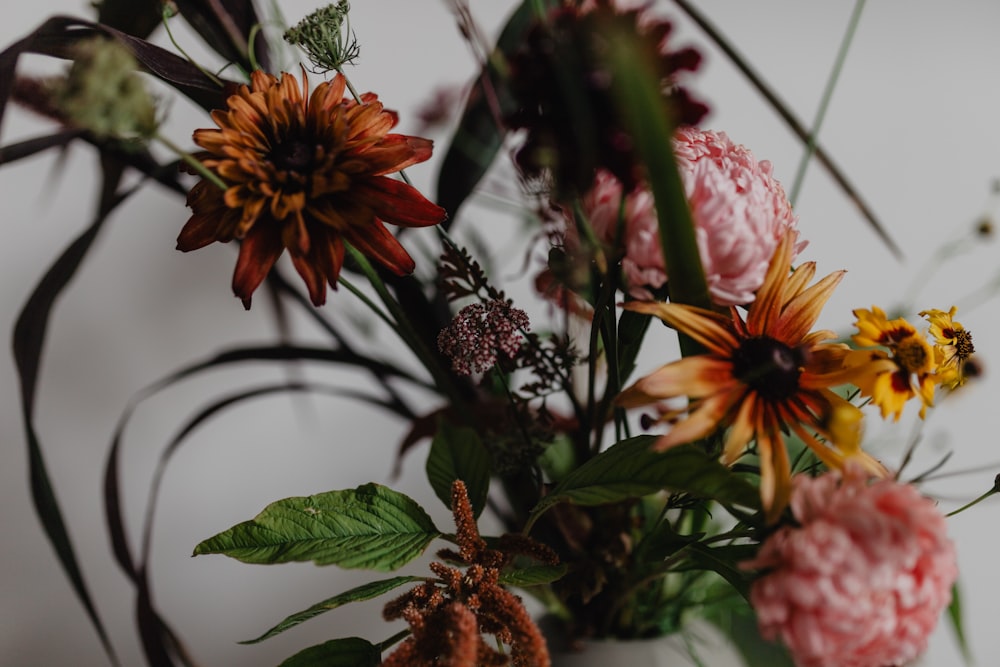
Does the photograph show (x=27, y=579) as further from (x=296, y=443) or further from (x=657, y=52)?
(x=657, y=52)

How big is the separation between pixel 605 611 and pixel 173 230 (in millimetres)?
449

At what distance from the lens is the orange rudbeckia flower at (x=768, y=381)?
0.29 m

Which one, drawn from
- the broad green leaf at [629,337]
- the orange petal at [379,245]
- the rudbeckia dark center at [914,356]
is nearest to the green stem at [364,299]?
the orange petal at [379,245]

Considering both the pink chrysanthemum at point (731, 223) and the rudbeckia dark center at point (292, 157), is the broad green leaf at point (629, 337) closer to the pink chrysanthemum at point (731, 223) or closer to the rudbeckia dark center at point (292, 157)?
the pink chrysanthemum at point (731, 223)

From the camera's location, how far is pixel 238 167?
1.02ft

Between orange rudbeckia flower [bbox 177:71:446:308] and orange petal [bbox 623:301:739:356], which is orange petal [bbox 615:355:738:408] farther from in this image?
orange rudbeckia flower [bbox 177:71:446:308]

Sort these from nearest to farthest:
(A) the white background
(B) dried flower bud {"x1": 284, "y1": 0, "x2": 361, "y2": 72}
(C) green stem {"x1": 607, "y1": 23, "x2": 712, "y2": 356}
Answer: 1. (C) green stem {"x1": 607, "y1": 23, "x2": 712, "y2": 356}
2. (B) dried flower bud {"x1": 284, "y1": 0, "x2": 361, "y2": 72}
3. (A) the white background

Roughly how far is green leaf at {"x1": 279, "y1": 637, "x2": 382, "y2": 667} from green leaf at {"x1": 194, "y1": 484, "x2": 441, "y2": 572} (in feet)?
0.15

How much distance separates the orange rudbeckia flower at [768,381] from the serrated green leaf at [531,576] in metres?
0.10

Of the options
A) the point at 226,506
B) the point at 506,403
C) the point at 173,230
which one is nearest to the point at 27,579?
the point at 226,506

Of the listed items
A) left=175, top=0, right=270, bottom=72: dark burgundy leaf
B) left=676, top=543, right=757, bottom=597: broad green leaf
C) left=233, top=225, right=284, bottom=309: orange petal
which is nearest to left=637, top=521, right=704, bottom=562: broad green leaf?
left=676, top=543, right=757, bottom=597: broad green leaf

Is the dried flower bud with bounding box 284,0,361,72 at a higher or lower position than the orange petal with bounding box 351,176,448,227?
higher

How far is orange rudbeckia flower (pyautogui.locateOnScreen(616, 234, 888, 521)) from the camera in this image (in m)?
0.29

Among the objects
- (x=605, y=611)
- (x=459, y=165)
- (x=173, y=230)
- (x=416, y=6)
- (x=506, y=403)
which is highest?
(x=416, y=6)
